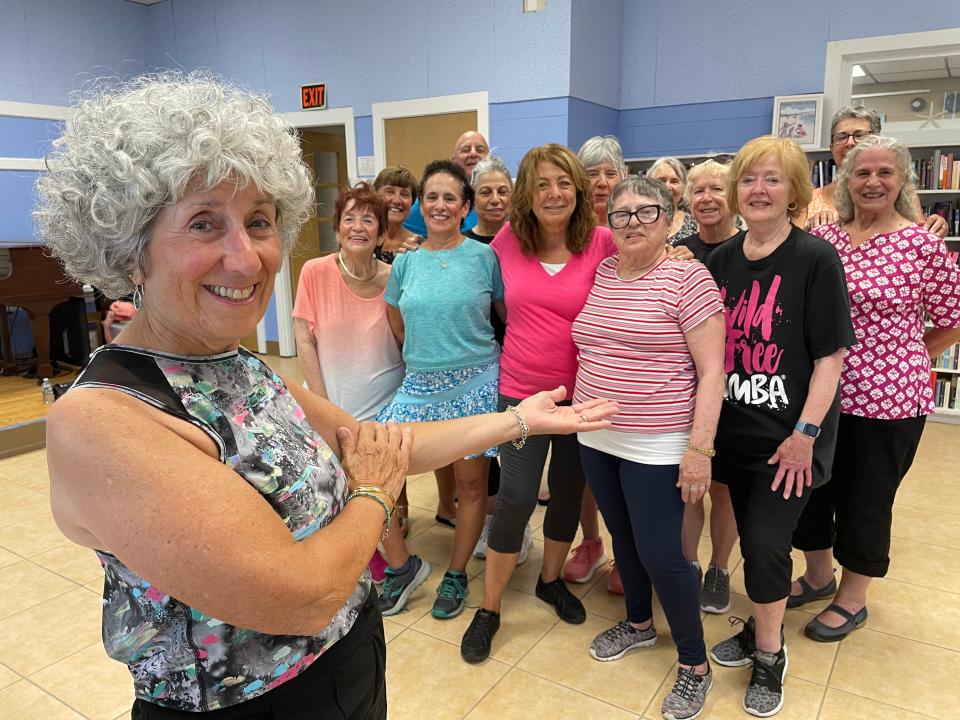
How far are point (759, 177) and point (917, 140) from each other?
13.6ft

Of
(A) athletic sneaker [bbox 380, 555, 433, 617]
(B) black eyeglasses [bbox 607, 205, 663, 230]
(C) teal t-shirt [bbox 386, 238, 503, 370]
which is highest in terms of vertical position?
(B) black eyeglasses [bbox 607, 205, 663, 230]

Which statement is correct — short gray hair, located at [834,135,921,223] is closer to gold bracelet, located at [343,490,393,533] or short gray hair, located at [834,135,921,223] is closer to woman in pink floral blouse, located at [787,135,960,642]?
woman in pink floral blouse, located at [787,135,960,642]

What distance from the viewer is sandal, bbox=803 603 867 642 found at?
2.49m

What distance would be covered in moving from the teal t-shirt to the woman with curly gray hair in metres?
1.39

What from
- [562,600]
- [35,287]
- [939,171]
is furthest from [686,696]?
[35,287]

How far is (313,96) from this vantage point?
6758 mm

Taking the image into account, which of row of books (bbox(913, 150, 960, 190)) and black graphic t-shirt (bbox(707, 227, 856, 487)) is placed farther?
row of books (bbox(913, 150, 960, 190))

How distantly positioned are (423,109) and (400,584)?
4624 mm

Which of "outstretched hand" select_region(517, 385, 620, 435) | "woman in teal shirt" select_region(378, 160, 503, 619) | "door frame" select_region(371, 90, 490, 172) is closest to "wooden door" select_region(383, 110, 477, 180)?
"door frame" select_region(371, 90, 490, 172)

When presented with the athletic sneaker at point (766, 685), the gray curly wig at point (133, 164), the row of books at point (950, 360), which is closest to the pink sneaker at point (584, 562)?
the athletic sneaker at point (766, 685)

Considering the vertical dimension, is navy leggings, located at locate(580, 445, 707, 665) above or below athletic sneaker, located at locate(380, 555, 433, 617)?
above

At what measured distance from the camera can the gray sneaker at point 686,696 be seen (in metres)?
2.09

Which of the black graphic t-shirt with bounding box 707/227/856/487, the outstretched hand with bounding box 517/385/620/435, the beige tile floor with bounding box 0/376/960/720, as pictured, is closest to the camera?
the outstretched hand with bounding box 517/385/620/435

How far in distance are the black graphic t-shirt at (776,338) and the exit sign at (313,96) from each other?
5662mm
